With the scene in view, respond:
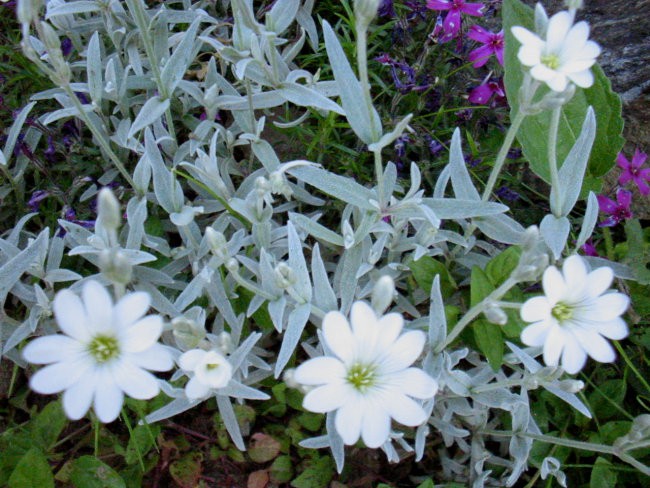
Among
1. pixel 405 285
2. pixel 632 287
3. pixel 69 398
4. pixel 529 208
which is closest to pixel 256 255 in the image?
pixel 405 285

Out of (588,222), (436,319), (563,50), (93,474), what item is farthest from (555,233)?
(93,474)

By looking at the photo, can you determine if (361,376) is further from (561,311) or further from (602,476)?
(602,476)

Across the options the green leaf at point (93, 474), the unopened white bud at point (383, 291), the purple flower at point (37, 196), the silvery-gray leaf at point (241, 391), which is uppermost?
the unopened white bud at point (383, 291)

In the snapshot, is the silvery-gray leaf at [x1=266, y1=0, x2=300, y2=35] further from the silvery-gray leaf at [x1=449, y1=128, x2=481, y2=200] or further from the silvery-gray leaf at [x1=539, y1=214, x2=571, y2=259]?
the silvery-gray leaf at [x1=539, y1=214, x2=571, y2=259]

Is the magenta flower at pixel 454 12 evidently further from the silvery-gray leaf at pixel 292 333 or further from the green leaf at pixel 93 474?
the green leaf at pixel 93 474

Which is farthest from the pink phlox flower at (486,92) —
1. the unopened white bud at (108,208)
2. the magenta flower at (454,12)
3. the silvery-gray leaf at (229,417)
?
the unopened white bud at (108,208)

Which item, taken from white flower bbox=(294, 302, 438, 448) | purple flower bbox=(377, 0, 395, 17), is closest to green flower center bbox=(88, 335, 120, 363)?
white flower bbox=(294, 302, 438, 448)
